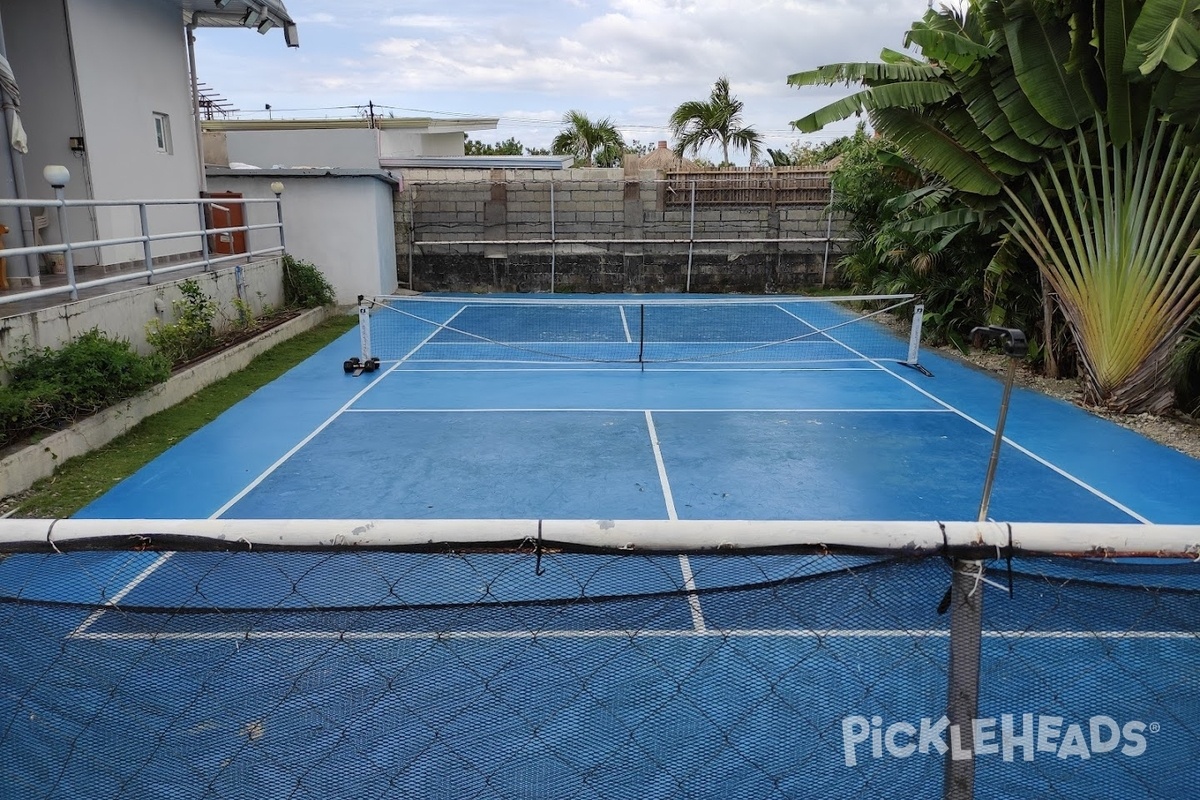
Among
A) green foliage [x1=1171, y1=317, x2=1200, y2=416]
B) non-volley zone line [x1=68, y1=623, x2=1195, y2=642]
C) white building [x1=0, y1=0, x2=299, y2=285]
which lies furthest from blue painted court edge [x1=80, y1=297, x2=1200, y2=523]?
non-volley zone line [x1=68, y1=623, x2=1195, y2=642]

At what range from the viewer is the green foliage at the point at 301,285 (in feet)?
54.2

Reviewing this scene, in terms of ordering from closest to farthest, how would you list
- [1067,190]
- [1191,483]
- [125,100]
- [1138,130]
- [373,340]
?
1. [1191,483]
2. [1138,130]
3. [1067,190]
4. [125,100]
5. [373,340]

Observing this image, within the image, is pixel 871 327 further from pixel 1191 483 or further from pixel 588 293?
pixel 1191 483

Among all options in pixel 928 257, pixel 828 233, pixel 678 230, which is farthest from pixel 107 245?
pixel 828 233

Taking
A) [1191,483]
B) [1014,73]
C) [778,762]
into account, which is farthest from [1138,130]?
[778,762]

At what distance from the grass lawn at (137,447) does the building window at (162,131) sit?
187 inches

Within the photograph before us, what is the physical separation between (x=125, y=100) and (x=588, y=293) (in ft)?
36.2

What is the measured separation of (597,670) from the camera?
2.38m

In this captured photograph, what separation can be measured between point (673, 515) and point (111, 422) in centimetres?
592

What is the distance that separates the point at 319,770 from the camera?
2.47 m

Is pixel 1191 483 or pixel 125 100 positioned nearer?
pixel 1191 483

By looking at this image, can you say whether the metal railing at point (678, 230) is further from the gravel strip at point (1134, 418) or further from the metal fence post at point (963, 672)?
the metal fence post at point (963, 672)

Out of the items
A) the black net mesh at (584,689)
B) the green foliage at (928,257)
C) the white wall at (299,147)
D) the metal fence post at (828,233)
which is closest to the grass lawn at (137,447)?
the black net mesh at (584,689)

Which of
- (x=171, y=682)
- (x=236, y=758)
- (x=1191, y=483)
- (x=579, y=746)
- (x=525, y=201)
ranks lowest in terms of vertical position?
(x=1191, y=483)
